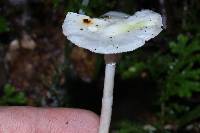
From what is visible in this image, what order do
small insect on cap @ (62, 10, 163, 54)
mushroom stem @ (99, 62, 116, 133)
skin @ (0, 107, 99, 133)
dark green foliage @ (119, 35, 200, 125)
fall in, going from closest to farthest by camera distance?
small insect on cap @ (62, 10, 163, 54) → mushroom stem @ (99, 62, 116, 133) → skin @ (0, 107, 99, 133) → dark green foliage @ (119, 35, 200, 125)

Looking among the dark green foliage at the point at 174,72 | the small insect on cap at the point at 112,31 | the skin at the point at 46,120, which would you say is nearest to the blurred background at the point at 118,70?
the dark green foliage at the point at 174,72

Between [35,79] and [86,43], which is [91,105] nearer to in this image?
[35,79]

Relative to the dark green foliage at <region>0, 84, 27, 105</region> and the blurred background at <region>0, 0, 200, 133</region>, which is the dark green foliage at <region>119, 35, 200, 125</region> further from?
the dark green foliage at <region>0, 84, 27, 105</region>

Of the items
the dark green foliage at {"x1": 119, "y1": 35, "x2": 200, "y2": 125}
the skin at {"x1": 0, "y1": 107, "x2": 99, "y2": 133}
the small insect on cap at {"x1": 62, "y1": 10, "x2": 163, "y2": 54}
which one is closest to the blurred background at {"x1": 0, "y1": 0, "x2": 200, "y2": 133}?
the dark green foliage at {"x1": 119, "y1": 35, "x2": 200, "y2": 125}

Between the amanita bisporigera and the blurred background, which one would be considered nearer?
the amanita bisporigera

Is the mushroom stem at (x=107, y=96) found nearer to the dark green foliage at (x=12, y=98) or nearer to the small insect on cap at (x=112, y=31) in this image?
the small insect on cap at (x=112, y=31)

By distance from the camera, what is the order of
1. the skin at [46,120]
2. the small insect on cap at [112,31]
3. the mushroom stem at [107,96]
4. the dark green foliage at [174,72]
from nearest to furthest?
the small insect on cap at [112,31], the mushroom stem at [107,96], the skin at [46,120], the dark green foliage at [174,72]
